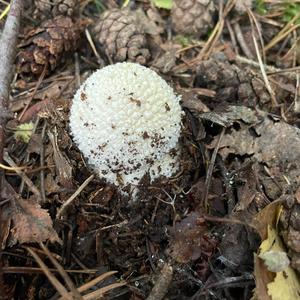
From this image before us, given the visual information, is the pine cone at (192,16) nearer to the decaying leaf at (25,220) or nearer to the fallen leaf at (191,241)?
the fallen leaf at (191,241)

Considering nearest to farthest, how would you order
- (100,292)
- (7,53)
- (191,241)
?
(100,292), (191,241), (7,53)

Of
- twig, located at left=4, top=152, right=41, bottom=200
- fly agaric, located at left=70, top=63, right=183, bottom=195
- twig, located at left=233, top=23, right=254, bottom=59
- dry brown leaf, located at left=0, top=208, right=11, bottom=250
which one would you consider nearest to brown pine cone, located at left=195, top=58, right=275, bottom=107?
twig, located at left=233, top=23, right=254, bottom=59

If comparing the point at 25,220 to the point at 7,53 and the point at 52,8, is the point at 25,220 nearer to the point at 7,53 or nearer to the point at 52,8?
the point at 7,53

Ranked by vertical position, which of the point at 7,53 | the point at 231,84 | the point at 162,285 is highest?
the point at 7,53

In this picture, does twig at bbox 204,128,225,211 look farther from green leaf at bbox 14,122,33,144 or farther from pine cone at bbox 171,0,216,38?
green leaf at bbox 14,122,33,144

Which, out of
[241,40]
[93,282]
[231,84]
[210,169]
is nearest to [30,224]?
[93,282]

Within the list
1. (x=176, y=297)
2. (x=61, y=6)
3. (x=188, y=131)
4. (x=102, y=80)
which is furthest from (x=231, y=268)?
(x=61, y=6)

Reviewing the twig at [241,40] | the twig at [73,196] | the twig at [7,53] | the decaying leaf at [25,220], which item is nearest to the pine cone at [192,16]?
the twig at [241,40]
